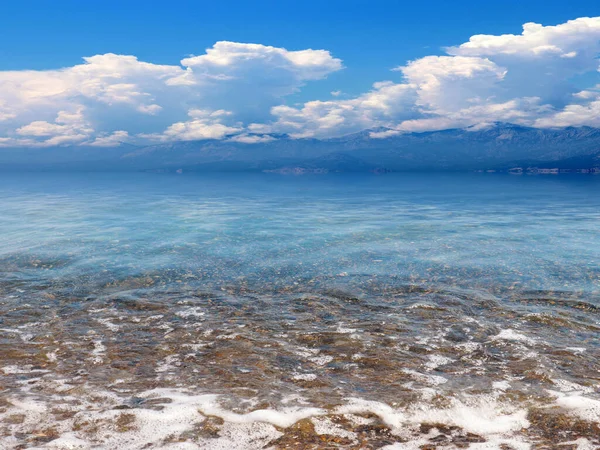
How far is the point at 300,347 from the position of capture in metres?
15.6

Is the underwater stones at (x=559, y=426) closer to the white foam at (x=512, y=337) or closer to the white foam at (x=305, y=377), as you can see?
the white foam at (x=512, y=337)

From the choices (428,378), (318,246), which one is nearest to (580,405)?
(428,378)

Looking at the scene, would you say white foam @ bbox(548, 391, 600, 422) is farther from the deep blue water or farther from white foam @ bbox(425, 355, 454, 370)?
the deep blue water

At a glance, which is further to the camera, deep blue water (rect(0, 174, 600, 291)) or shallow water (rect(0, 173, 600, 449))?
deep blue water (rect(0, 174, 600, 291))

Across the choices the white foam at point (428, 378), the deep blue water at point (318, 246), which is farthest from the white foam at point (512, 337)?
the deep blue water at point (318, 246)

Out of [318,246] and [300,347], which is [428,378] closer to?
[300,347]

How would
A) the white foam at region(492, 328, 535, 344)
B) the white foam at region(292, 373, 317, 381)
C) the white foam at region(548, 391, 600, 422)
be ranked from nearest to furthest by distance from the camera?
the white foam at region(548, 391, 600, 422), the white foam at region(292, 373, 317, 381), the white foam at region(492, 328, 535, 344)

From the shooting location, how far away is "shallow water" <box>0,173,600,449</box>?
10.9 meters

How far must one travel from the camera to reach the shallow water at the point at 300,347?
35.7 feet

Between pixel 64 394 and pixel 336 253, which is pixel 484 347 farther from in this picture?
pixel 336 253

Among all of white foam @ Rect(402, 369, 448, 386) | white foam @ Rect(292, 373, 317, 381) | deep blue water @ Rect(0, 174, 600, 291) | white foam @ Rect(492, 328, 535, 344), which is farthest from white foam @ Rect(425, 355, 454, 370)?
deep blue water @ Rect(0, 174, 600, 291)

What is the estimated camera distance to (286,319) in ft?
60.4

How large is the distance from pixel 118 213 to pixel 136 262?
1362 inches

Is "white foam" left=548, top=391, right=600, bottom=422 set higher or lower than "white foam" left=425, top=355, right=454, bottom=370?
lower
